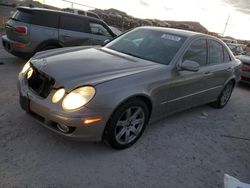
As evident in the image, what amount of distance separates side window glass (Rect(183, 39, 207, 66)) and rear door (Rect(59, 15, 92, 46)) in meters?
3.99

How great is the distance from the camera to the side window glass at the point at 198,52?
15.4ft

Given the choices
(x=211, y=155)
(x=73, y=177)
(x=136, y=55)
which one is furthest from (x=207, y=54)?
(x=73, y=177)

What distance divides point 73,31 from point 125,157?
16.9ft

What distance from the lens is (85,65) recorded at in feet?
12.8

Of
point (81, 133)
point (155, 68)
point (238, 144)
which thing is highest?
point (155, 68)

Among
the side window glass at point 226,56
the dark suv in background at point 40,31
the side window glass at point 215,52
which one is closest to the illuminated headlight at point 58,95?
the side window glass at point 215,52

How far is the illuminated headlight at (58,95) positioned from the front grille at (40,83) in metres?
0.15

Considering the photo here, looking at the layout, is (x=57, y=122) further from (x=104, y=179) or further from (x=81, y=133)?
(x=104, y=179)

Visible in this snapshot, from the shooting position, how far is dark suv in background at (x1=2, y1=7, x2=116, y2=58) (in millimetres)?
7066

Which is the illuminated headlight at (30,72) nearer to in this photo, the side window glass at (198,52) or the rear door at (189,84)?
the rear door at (189,84)

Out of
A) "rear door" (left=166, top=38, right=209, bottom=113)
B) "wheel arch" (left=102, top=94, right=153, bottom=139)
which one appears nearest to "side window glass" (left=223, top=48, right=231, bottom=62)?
"rear door" (left=166, top=38, right=209, bottom=113)

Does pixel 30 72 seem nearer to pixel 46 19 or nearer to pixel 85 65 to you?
pixel 85 65

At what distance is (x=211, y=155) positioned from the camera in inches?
166

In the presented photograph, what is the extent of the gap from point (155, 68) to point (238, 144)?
2062mm
